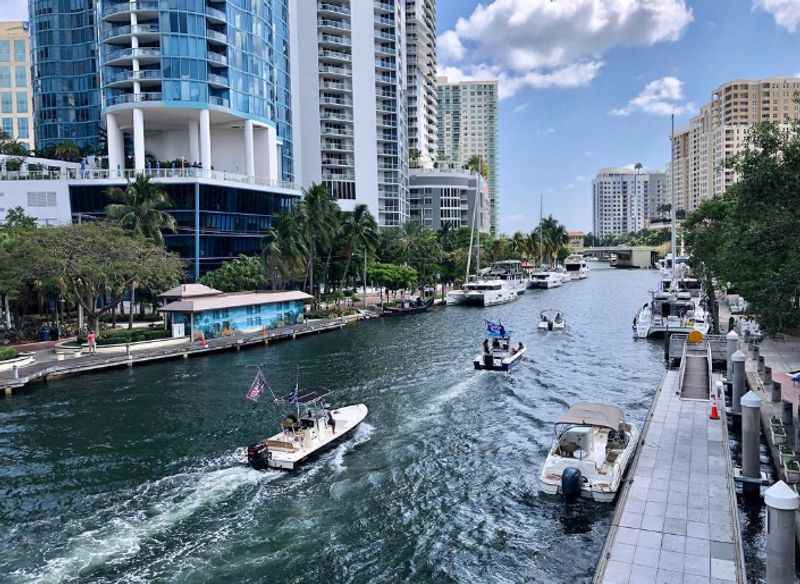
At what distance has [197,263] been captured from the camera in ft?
277

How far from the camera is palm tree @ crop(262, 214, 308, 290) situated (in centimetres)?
7562

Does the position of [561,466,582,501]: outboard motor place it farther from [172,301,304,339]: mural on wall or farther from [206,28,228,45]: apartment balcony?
[206,28,228,45]: apartment balcony

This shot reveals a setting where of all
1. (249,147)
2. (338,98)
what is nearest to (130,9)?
(249,147)

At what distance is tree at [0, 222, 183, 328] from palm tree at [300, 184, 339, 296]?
23591 mm

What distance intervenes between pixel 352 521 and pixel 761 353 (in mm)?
32897

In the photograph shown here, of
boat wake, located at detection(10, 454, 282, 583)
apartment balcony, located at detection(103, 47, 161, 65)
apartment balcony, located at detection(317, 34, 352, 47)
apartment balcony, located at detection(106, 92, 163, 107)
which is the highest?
apartment balcony, located at detection(317, 34, 352, 47)

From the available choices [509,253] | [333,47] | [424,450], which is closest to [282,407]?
[424,450]

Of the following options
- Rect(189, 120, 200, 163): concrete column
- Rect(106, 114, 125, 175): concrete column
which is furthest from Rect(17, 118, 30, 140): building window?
Rect(189, 120, 200, 163): concrete column

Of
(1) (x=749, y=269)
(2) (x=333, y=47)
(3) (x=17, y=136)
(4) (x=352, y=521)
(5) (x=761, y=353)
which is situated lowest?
(4) (x=352, y=521)

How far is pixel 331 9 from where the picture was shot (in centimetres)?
12794

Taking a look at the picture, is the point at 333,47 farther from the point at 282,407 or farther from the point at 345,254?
the point at 282,407

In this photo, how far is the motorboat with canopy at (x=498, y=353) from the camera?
157ft

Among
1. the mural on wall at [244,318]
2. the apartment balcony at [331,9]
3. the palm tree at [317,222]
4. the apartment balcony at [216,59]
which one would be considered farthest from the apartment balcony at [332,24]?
the mural on wall at [244,318]

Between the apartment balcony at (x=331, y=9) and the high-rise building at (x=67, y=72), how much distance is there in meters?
41.5
